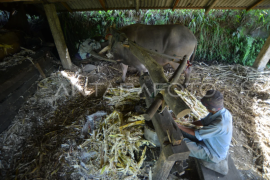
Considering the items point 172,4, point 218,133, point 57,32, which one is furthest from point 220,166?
point 57,32

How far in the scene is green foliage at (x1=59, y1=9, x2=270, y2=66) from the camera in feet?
18.9

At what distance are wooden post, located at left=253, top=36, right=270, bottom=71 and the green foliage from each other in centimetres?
46

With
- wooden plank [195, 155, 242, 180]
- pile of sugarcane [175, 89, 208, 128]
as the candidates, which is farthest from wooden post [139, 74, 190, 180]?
pile of sugarcane [175, 89, 208, 128]

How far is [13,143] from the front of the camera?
2775 mm

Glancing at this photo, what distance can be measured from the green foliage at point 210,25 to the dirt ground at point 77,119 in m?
1.06

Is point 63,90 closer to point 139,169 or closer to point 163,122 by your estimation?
point 139,169

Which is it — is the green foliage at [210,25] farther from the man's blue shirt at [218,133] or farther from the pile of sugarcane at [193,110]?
the man's blue shirt at [218,133]

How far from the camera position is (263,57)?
5328mm

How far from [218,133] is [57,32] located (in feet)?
17.9

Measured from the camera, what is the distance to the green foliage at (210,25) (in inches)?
227

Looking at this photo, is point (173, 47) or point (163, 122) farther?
point (173, 47)

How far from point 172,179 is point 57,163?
200 cm

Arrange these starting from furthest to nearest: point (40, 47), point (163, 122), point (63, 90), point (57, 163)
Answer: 1. point (40, 47)
2. point (63, 90)
3. point (57, 163)
4. point (163, 122)

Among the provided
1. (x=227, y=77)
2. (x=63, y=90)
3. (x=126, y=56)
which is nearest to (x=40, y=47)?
(x=63, y=90)
